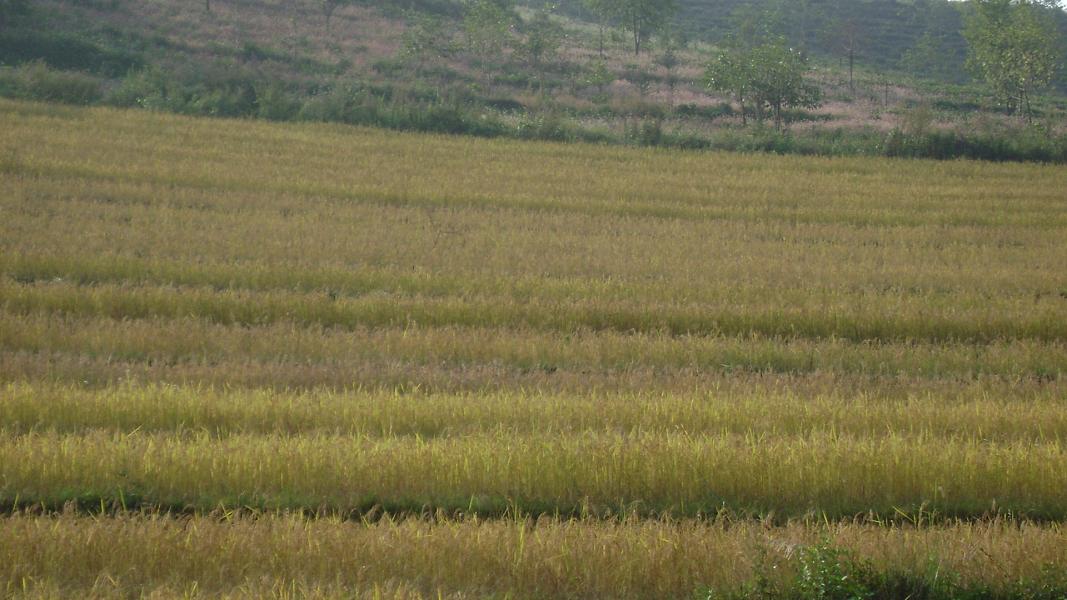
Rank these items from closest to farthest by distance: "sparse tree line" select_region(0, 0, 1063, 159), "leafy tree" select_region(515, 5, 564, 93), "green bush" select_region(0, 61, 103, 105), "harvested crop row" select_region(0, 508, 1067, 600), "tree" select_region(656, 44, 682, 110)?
"harvested crop row" select_region(0, 508, 1067, 600) < "green bush" select_region(0, 61, 103, 105) < "sparse tree line" select_region(0, 0, 1063, 159) < "leafy tree" select_region(515, 5, 564, 93) < "tree" select_region(656, 44, 682, 110)

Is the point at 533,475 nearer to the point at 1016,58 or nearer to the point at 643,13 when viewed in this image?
the point at 1016,58

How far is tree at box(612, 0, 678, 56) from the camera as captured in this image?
6328cm

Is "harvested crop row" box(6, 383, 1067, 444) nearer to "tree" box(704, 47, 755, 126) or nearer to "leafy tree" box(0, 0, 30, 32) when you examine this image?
"tree" box(704, 47, 755, 126)

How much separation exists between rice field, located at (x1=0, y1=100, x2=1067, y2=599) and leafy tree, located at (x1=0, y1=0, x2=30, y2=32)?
26417mm

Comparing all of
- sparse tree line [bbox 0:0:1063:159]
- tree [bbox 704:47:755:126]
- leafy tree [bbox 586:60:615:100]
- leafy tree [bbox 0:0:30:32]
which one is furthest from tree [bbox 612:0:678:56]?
leafy tree [bbox 0:0:30:32]

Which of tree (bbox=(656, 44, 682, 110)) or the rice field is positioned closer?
the rice field

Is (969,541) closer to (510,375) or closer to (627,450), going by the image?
(627,450)

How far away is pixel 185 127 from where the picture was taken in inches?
1074

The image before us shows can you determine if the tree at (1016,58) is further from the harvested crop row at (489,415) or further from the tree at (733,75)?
the harvested crop row at (489,415)

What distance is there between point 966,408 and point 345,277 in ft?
25.5

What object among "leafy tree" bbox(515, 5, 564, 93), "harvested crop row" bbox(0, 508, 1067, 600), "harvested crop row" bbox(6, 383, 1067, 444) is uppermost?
"leafy tree" bbox(515, 5, 564, 93)

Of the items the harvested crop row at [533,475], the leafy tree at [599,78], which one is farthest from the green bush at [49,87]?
the harvested crop row at [533,475]

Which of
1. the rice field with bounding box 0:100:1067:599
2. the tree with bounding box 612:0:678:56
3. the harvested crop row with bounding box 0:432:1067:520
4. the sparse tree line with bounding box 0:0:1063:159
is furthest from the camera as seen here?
the tree with bounding box 612:0:678:56

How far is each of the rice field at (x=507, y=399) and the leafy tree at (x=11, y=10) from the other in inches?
1040
